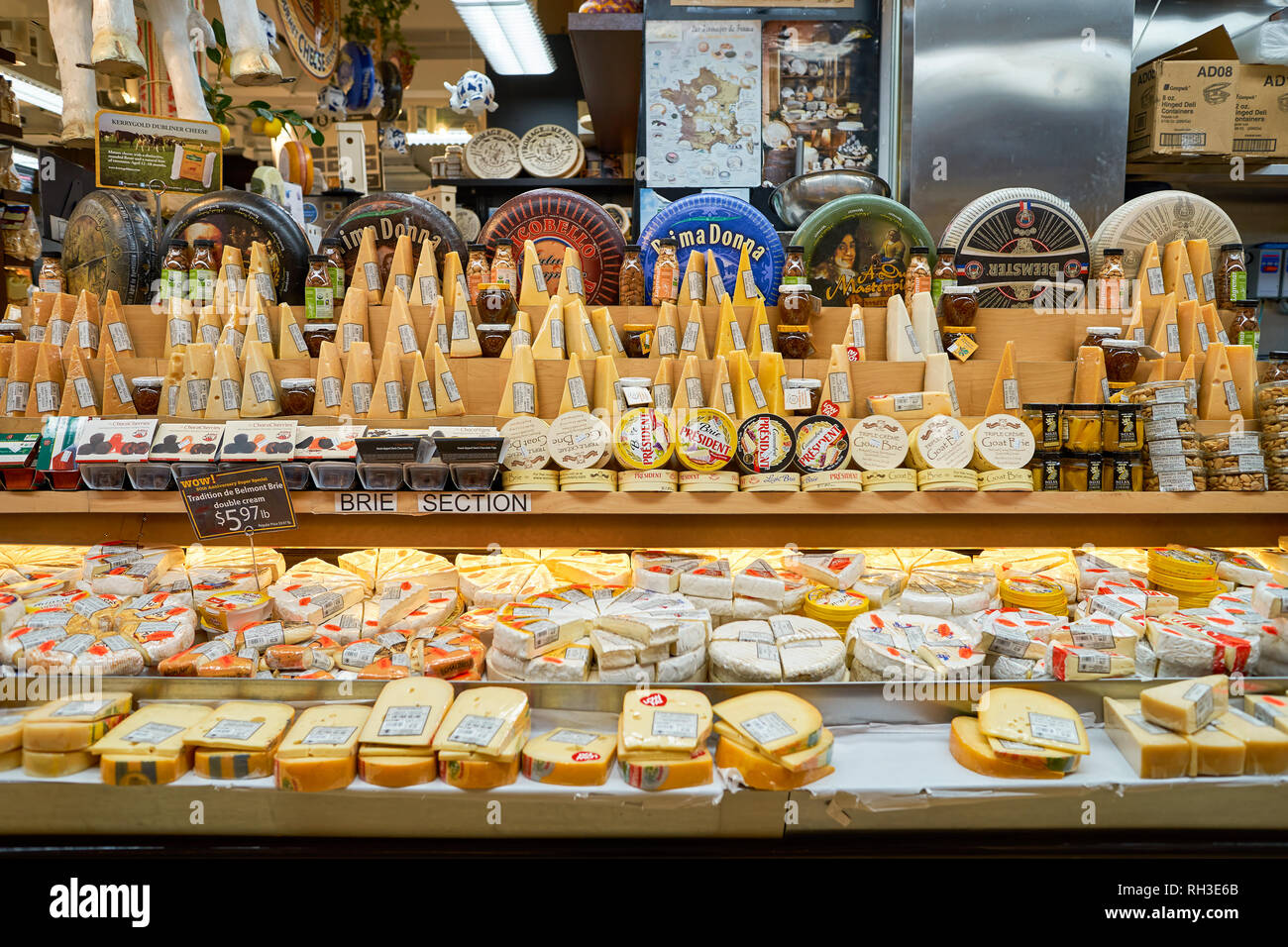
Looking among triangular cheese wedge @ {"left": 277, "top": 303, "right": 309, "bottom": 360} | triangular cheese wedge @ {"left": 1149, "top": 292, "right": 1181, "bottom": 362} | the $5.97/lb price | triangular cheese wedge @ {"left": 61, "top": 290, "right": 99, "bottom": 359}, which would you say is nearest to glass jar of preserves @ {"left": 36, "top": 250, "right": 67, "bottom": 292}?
triangular cheese wedge @ {"left": 61, "top": 290, "right": 99, "bottom": 359}

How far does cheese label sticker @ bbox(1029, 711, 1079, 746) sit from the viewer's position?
4.82 ft

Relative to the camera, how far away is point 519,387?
2381mm

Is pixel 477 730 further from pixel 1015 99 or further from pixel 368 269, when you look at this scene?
pixel 1015 99

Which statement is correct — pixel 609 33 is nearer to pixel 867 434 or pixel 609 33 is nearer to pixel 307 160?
pixel 307 160

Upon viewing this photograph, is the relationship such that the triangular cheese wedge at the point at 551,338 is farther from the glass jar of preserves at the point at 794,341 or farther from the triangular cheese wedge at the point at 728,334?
the glass jar of preserves at the point at 794,341

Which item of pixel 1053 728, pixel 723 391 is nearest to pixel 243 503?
pixel 723 391

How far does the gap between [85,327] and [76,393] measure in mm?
250

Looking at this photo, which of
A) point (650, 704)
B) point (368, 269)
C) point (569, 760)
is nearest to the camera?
point (569, 760)

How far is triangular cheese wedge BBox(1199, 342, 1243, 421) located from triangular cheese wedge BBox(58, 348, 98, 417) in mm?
3263

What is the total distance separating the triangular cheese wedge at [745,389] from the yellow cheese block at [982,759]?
3.57 feet

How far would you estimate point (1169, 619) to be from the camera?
1835 millimetres

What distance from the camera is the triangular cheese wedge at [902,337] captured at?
2.54 m

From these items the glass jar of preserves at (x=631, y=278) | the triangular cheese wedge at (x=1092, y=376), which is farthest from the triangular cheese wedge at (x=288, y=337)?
the triangular cheese wedge at (x=1092, y=376)

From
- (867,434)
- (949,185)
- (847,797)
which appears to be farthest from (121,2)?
(949,185)
